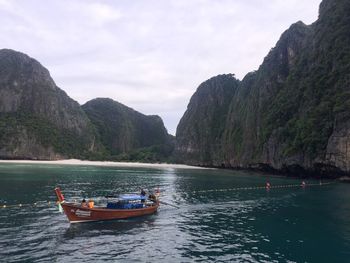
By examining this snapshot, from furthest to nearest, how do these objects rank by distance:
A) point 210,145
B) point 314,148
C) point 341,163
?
point 210,145, point 314,148, point 341,163

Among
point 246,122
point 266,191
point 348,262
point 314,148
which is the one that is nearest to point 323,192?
point 266,191

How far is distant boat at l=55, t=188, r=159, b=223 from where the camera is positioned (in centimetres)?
3409

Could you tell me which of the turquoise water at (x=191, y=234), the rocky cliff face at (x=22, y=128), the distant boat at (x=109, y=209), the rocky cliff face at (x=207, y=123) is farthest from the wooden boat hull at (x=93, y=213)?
the rocky cliff face at (x=22, y=128)

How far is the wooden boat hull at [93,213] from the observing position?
3394cm

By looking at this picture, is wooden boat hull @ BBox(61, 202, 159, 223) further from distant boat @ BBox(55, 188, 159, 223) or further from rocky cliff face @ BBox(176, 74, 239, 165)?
rocky cliff face @ BBox(176, 74, 239, 165)

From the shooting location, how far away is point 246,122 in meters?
138

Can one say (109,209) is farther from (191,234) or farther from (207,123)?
(207,123)

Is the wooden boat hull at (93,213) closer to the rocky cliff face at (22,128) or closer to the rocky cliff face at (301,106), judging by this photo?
the rocky cliff face at (301,106)

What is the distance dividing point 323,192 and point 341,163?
18788 millimetres

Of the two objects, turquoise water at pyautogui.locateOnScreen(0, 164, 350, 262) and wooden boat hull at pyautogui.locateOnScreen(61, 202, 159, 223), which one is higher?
wooden boat hull at pyautogui.locateOnScreen(61, 202, 159, 223)

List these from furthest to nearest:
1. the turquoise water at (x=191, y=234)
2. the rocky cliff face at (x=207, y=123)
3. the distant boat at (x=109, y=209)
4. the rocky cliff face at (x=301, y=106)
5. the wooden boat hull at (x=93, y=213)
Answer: the rocky cliff face at (x=207, y=123) → the rocky cliff face at (x=301, y=106) → the distant boat at (x=109, y=209) → the wooden boat hull at (x=93, y=213) → the turquoise water at (x=191, y=234)

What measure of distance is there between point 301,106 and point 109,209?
80.4m

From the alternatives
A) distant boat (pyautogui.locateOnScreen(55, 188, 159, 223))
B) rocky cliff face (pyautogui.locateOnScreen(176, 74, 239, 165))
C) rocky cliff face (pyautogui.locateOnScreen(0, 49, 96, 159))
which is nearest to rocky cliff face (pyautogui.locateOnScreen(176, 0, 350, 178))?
rocky cliff face (pyautogui.locateOnScreen(176, 74, 239, 165))

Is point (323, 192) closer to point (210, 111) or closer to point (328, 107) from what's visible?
point (328, 107)
